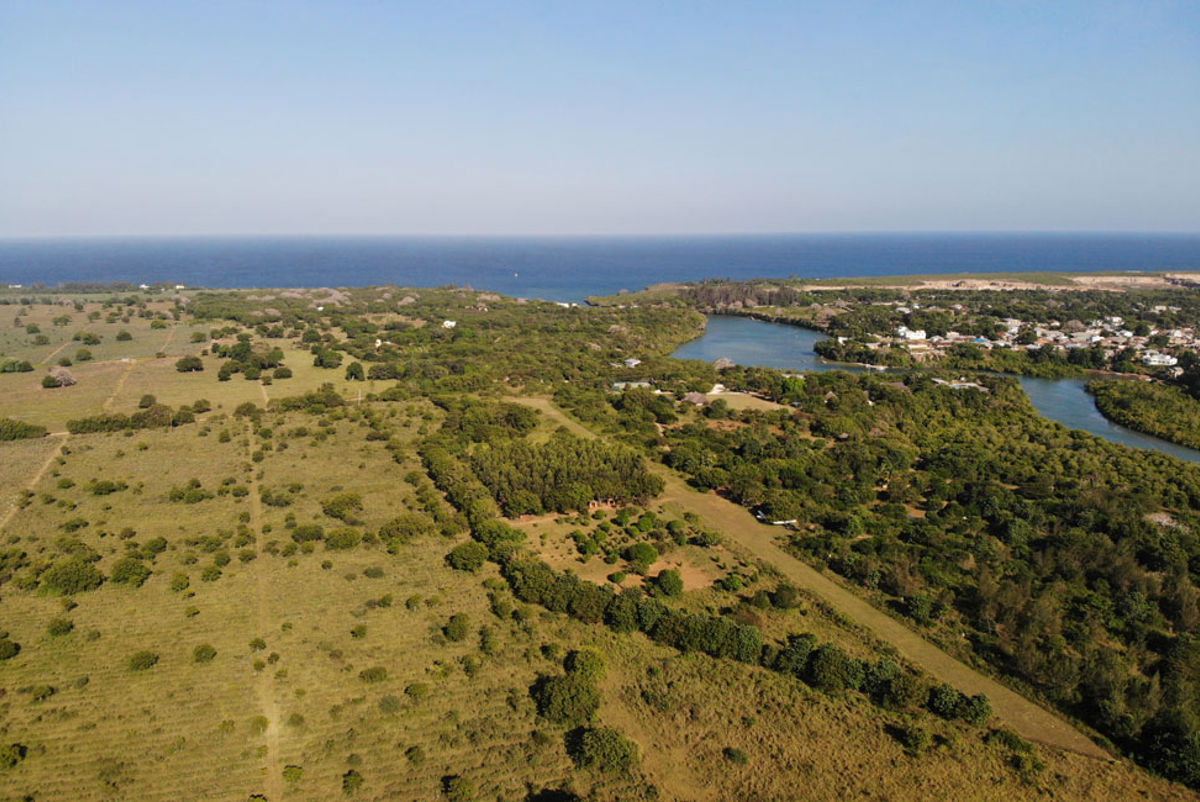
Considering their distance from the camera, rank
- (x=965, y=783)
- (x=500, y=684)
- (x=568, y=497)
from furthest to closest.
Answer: (x=568, y=497)
(x=500, y=684)
(x=965, y=783)

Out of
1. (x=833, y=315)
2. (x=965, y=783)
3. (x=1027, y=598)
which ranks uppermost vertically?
(x=833, y=315)

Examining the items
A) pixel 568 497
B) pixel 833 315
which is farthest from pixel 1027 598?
pixel 833 315

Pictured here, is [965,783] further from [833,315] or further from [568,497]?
[833,315]

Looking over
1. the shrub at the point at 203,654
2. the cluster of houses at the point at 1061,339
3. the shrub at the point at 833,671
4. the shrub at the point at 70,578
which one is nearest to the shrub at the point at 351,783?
the shrub at the point at 203,654

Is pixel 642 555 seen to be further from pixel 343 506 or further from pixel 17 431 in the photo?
pixel 17 431

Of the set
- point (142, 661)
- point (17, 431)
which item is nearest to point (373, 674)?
point (142, 661)

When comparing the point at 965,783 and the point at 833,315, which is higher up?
the point at 833,315

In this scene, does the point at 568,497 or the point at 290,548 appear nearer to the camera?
the point at 290,548

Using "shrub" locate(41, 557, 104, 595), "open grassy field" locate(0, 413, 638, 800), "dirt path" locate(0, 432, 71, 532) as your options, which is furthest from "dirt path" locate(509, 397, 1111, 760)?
"dirt path" locate(0, 432, 71, 532)
